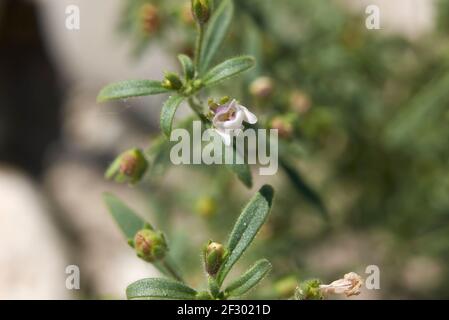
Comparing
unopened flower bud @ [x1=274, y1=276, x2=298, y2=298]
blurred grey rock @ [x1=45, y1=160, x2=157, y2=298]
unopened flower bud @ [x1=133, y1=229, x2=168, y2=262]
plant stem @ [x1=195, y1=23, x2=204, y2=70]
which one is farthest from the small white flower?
blurred grey rock @ [x1=45, y1=160, x2=157, y2=298]

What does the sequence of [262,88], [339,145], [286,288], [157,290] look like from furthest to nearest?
[339,145] → [262,88] → [286,288] → [157,290]

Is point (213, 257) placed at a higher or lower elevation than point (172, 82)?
lower

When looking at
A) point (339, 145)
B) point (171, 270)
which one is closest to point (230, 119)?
point (171, 270)

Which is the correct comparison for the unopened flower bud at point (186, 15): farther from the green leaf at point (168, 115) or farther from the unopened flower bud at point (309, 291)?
the unopened flower bud at point (309, 291)

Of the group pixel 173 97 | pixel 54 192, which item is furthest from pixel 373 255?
pixel 54 192

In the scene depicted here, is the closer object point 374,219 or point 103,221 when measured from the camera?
point 374,219

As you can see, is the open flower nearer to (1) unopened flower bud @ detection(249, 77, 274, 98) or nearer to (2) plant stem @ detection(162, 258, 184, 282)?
(2) plant stem @ detection(162, 258, 184, 282)

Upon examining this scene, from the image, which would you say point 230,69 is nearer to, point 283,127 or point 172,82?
point 172,82

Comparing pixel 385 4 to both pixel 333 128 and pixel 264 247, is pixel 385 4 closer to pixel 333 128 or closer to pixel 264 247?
pixel 333 128
